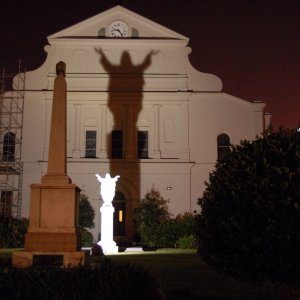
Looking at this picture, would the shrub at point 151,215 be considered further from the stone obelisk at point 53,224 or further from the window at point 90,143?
the stone obelisk at point 53,224

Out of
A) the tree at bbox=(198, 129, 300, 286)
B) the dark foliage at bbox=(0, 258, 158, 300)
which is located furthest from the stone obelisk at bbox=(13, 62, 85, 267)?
the tree at bbox=(198, 129, 300, 286)

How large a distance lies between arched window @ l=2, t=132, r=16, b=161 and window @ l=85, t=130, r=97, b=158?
4597 millimetres

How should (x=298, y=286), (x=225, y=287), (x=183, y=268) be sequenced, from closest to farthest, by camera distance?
(x=298, y=286)
(x=225, y=287)
(x=183, y=268)

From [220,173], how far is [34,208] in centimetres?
480

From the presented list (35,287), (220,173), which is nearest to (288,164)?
(220,173)

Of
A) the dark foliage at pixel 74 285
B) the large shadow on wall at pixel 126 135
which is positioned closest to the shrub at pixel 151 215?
the large shadow on wall at pixel 126 135

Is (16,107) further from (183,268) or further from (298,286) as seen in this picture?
(298,286)

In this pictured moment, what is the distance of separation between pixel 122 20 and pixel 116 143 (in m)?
8.13

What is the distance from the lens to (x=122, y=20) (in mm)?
35438

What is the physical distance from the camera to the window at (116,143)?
113ft

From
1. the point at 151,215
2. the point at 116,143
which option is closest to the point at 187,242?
the point at 151,215

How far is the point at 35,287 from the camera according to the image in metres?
7.84

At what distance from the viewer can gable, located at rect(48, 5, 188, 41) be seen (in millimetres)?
35128

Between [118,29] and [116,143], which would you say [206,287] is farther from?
[118,29]
